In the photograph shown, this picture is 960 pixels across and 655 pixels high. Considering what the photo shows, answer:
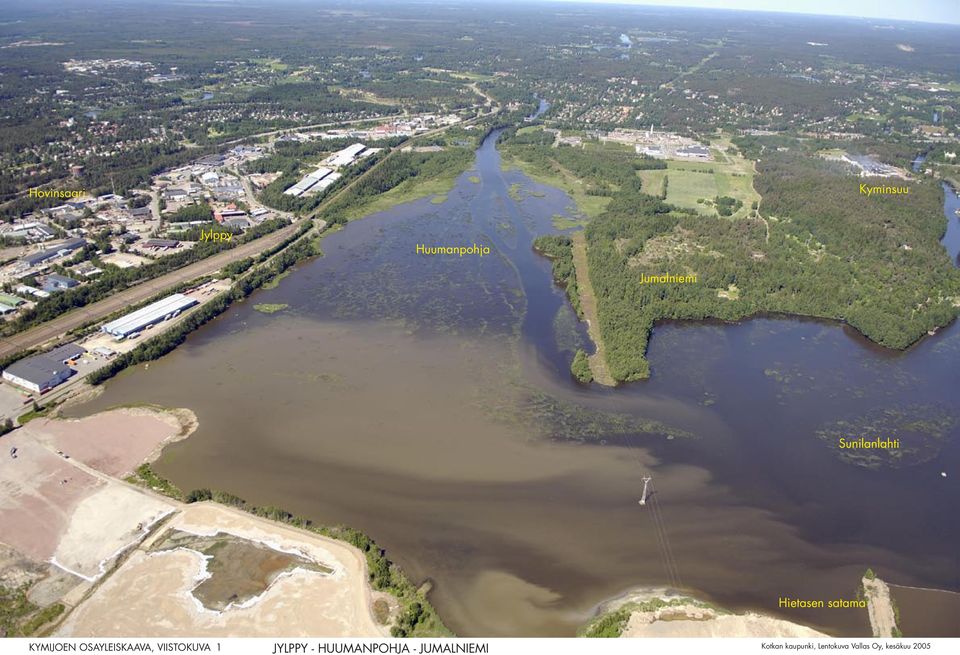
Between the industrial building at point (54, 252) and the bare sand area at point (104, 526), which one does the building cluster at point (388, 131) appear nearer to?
the industrial building at point (54, 252)

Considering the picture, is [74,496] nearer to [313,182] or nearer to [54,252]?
[54,252]

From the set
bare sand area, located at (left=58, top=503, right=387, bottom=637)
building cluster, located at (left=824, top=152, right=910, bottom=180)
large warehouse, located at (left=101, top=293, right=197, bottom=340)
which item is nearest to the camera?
bare sand area, located at (left=58, top=503, right=387, bottom=637)

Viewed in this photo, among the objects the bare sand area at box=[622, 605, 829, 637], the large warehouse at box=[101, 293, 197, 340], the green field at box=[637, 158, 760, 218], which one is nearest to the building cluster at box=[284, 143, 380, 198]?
the large warehouse at box=[101, 293, 197, 340]

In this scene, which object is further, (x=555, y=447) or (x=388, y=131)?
(x=388, y=131)

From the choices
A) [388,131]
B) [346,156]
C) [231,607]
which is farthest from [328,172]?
[231,607]

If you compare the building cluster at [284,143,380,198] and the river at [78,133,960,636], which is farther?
the building cluster at [284,143,380,198]

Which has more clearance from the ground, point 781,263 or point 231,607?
point 781,263

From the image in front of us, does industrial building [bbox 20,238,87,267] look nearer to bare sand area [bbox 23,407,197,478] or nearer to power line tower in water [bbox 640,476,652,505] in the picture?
bare sand area [bbox 23,407,197,478]
